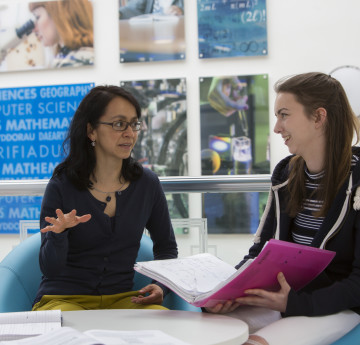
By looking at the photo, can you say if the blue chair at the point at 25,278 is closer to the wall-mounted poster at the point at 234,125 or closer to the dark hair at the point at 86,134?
the dark hair at the point at 86,134

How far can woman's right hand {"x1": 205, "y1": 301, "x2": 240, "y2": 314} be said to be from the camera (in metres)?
1.31

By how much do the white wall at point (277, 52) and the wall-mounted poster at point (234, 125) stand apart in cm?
6

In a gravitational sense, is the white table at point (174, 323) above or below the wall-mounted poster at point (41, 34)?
below

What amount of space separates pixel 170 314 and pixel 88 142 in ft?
2.99

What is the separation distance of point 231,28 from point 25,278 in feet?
9.30

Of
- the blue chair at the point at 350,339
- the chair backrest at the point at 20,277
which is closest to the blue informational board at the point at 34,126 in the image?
the chair backrest at the point at 20,277

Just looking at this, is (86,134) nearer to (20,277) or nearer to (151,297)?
(20,277)

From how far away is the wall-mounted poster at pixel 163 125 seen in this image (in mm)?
3990

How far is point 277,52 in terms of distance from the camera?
155 inches

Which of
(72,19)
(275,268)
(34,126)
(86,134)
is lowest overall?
(275,268)

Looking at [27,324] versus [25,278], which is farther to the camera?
[25,278]

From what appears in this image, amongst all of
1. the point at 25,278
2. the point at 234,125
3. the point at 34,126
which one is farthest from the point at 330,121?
the point at 34,126

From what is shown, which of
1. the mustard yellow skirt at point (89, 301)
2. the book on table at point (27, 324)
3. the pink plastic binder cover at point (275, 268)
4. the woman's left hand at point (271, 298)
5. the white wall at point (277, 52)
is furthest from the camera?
the white wall at point (277, 52)

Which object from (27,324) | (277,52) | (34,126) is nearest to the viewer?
(27,324)
